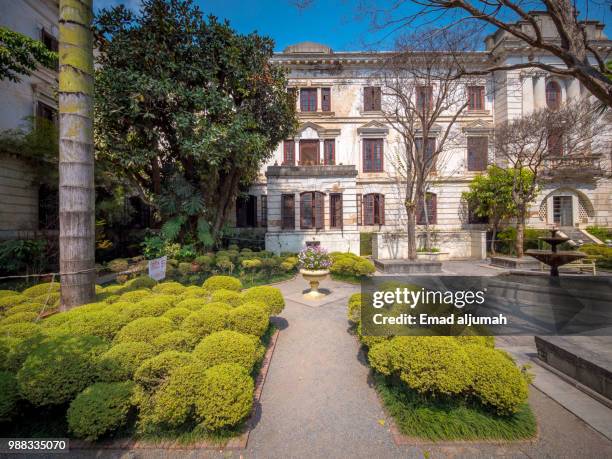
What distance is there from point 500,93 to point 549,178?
719 centimetres

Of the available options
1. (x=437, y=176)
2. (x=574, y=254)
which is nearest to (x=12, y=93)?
(x=574, y=254)

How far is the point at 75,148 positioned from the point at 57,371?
361 centimetres

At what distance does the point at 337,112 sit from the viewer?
62.1 ft

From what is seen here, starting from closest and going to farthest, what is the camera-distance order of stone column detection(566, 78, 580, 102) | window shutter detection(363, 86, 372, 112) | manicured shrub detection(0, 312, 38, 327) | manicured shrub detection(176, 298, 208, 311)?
manicured shrub detection(0, 312, 38, 327), manicured shrub detection(176, 298, 208, 311), stone column detection(566, 78, 580, 102), window shutter detection(363, 86, 372, 112)

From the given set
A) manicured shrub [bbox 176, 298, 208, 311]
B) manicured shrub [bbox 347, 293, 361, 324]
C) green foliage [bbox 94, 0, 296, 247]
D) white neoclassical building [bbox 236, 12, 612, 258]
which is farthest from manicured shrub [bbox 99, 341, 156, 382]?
white neoclassical building [bbox 236, 12, 612, 258]

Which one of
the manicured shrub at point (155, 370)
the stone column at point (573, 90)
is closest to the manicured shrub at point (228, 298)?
the manicured shrub at point (155, 370)

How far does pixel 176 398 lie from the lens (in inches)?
103

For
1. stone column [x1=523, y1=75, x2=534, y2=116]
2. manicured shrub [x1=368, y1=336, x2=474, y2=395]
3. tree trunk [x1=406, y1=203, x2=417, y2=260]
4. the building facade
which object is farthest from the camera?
stone column [x1=523, y1=75, x2=534, y2=116]

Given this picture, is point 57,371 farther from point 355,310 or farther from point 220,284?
point 355,310

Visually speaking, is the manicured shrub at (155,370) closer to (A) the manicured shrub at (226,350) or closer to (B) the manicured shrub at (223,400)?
(A) the manicured shrub at (226,350)

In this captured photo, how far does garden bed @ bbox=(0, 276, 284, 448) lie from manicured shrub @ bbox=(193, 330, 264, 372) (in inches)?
0.5

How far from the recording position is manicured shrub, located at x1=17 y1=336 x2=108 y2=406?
263cm

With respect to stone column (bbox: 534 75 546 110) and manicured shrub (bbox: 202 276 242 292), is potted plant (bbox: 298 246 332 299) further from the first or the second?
stone column (bbox: 534 75 546 110)

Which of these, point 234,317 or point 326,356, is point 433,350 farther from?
point 234,317
